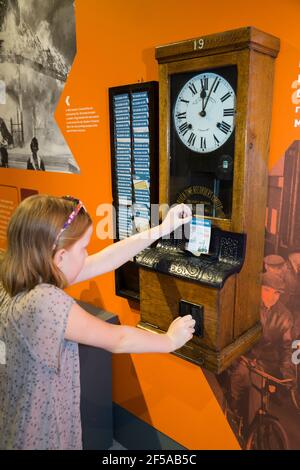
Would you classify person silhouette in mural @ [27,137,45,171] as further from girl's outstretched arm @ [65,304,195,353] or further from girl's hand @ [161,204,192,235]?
girl's outstretched arm @ [65,304,195,353]

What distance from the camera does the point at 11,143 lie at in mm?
2973

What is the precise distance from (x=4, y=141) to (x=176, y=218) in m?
2.00

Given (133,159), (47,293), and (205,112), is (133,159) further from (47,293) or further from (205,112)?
(47,293)

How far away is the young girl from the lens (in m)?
1.25

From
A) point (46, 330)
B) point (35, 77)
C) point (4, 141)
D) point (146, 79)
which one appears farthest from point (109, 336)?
point (4, 141)

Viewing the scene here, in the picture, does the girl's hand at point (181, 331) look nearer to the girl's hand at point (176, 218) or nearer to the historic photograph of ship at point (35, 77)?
the girl's hand at point (176, 218)

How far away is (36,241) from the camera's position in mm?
1268

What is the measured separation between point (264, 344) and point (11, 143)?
2263mm

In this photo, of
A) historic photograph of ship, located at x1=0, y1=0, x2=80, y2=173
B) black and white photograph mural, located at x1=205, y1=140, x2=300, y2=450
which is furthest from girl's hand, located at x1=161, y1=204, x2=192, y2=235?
historic photograph of ship, located at x1=0, y1=0, x2=80, y2=173

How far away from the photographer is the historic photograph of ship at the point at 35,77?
240cm

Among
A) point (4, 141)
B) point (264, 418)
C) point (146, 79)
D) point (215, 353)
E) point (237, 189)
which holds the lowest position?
point (264, 418)

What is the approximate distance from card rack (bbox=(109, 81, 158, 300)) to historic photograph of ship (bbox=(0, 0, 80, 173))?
517 millimetres
